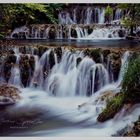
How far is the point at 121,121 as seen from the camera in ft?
11.2

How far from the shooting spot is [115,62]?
349 cm

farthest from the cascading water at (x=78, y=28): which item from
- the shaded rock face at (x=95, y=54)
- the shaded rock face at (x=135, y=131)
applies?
the shaded rock face at (x=135, y=131)

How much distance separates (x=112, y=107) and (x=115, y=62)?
322mm

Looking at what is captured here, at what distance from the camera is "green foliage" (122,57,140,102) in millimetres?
3434

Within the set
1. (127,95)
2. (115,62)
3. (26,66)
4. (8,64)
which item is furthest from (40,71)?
(127,95)

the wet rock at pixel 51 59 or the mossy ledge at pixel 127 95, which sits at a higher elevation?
the wet rock at pixel 51 59

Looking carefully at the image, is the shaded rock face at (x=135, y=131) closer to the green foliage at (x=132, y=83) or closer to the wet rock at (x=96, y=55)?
the green foliage at (x=132, y=83)

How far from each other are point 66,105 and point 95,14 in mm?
685

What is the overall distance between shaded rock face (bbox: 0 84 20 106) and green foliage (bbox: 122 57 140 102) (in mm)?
766

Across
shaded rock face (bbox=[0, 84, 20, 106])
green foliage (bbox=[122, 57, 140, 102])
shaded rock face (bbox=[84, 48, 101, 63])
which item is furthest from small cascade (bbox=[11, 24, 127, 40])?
shaded rock face (bbox=[0, 84, 20, 106])

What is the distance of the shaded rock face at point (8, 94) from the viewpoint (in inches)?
138

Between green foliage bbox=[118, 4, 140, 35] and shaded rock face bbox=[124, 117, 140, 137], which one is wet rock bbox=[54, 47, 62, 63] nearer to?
green foliage bbox=[118, 4, 140, 35]

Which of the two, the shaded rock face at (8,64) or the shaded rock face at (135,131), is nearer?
the shaded rock face at (135,131)

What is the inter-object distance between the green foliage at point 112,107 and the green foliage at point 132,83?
5 cm
